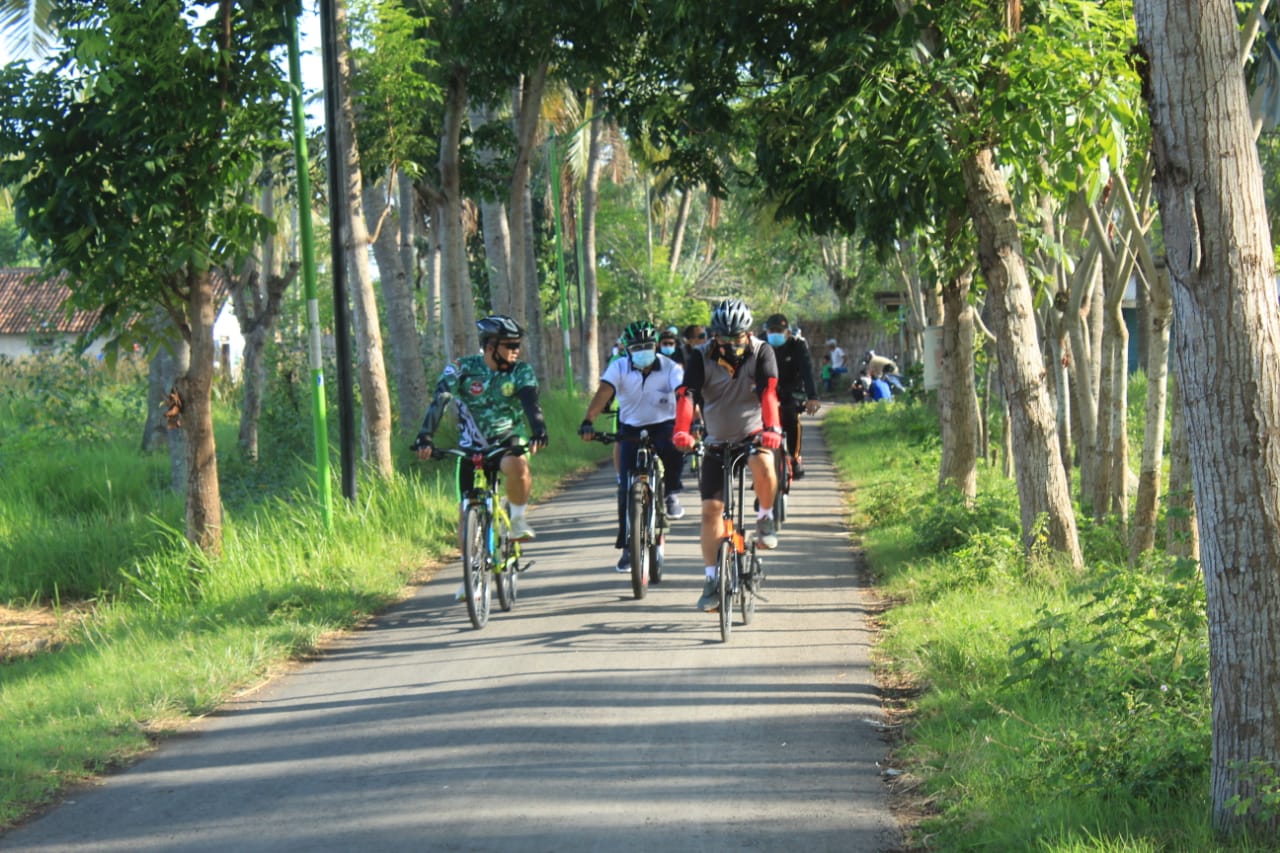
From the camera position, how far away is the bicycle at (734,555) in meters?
8.72

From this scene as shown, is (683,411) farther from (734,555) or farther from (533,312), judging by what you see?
(533,312)

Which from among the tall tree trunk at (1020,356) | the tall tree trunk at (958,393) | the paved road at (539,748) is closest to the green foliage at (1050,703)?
the paved road at (539,748)

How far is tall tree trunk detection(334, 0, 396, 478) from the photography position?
14.6m

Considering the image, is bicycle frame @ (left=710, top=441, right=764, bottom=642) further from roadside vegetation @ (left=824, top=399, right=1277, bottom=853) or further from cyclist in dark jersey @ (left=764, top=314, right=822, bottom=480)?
cyclist in dark jersey @ (left=764, top=314, right=822, bottom=480)

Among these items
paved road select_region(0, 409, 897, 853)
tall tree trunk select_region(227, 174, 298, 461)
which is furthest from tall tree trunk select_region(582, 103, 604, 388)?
paved road select_region(0, 409, 897, 853)

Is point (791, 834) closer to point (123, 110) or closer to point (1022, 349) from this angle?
point (1022, 349)

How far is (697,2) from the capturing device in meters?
11.6

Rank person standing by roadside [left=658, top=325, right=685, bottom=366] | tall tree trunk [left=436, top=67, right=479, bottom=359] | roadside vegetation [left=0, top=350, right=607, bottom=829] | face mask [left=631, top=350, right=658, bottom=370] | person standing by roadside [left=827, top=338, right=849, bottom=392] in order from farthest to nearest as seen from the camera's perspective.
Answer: person standing by roadside [left=827, top=338, right=849, bottom=392], tall tree trunk [left=436, top=67, right=479, bottom=359], person standing by roadside [left=658, top=325, right=685, bottom=366], face mask [left=631, top=350, right=658, bottom=370], roadside vegetation [left=0, top=350, right=607, bottom=829]

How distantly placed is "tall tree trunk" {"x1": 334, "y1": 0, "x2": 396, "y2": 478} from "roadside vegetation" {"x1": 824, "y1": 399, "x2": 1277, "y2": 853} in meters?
6.44

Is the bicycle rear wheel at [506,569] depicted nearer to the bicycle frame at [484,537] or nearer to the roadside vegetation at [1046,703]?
the bicycle frame at [484,537]

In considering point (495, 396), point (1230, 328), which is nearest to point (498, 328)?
point (495, 396)

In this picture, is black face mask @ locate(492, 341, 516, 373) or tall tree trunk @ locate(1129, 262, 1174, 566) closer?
black face mask @ locate(492, 341, 516, 373)

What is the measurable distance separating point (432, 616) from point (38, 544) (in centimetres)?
648

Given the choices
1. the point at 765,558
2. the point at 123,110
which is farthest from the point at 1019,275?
the point at 123,110
